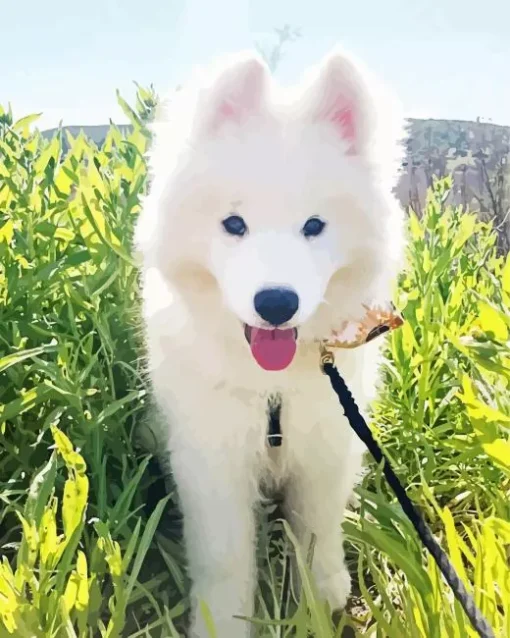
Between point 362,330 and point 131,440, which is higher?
point 362,330

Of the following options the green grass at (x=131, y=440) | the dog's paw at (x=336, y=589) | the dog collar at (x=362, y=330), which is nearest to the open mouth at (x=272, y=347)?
the dog collar at (x=362, y=330)

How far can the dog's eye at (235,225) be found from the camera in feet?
3.68

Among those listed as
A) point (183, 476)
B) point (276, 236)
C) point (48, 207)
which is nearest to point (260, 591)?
point (183, 476)

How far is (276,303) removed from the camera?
1.03 m

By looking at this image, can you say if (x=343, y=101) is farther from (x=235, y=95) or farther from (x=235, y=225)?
(x=235, y=225)

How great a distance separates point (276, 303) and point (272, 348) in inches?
5.3

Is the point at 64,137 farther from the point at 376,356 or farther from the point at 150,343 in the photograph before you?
the point at 376,356

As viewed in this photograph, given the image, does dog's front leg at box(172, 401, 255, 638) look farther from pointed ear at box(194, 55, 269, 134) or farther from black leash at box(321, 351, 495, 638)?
pointed ear at box(194, 55, 269, 134)

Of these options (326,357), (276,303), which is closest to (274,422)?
(326,357)

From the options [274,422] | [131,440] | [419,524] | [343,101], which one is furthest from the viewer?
[131,440]

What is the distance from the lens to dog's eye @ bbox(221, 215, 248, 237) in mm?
1123

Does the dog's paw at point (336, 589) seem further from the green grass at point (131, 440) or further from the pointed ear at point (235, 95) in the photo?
the pointed ear at point (235, 95)

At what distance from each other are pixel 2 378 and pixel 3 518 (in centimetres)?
34

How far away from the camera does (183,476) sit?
4.39ft
